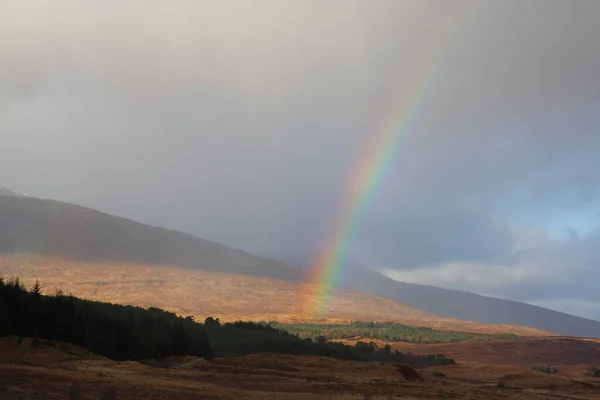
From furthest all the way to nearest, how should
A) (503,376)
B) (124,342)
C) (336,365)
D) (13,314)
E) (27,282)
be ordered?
(27,282) → (503,376) → (336,365) → (124,342) → (13,314)

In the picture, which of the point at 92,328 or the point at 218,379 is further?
the point at 92,328

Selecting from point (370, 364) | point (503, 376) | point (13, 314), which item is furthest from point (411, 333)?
point (13, 314)

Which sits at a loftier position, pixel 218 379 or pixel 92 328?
pixel 92 328

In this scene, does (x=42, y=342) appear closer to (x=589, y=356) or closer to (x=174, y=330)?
(x=174, y=330)

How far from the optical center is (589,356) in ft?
364

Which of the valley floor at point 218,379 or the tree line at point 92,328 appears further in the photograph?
the tree line at point 92,328

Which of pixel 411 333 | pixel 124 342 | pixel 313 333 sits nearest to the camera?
pixel 124 342

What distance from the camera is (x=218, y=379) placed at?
36219 millimetres

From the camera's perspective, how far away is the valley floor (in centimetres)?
2589

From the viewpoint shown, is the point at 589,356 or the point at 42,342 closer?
the point at 42,342

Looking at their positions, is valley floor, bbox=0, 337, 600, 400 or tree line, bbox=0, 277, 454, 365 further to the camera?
tree line, bbox=0, 277, 454, 365

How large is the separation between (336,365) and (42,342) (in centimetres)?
2928

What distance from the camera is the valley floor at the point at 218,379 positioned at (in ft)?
84.9

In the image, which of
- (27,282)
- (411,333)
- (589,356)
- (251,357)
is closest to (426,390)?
(251,357)
